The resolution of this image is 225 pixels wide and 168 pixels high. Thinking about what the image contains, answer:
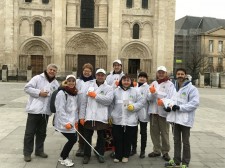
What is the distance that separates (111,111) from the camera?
A: 697 cm

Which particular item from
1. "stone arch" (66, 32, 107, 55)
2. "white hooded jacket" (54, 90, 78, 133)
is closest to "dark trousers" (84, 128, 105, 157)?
"white hooded jacket" (54, 90, 78, 133)

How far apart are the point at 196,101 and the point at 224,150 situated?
281 centimetres

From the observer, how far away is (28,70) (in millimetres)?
36750

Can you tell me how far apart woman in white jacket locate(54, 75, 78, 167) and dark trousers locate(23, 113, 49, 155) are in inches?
28.0

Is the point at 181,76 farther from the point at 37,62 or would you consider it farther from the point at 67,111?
the point at 37,62

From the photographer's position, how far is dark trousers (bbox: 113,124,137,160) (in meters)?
6.91

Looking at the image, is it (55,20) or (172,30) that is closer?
(55,20)

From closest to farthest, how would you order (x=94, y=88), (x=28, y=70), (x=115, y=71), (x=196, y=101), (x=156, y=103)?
(x=196, y=101) < (x=94, y=88) < (x=156, y=103) < (x=115, y=71) < (x=28, y=70)

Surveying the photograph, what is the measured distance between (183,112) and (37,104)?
304 centimetres

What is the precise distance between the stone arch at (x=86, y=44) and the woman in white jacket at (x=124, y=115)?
3276 centimetres

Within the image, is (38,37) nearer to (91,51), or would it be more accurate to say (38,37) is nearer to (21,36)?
(21,36)

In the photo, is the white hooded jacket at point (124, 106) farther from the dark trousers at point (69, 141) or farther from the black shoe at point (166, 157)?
the black shoe at point (166, 157)

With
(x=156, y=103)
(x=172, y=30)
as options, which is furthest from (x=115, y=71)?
(x=172, y=30)

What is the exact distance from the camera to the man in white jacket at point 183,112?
629cm
